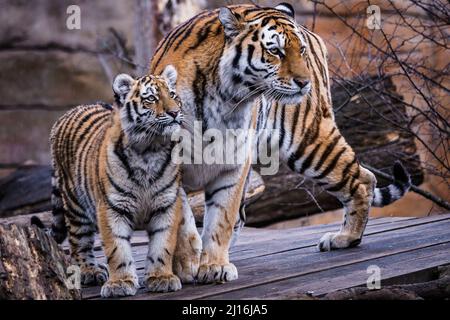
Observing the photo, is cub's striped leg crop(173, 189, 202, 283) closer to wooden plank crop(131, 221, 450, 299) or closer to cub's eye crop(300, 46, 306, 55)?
wooden plank crop(131, 221, 450, 299)

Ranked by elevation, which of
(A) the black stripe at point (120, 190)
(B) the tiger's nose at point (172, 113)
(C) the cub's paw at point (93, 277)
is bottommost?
(C) the cub's paw at point (93, 277)

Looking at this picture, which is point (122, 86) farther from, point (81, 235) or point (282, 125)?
point (282, 125)

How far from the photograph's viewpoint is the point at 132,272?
387cm

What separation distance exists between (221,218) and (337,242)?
3.55 feet

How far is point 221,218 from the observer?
4.27 m

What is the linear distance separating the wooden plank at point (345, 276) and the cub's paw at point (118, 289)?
0.36 metres

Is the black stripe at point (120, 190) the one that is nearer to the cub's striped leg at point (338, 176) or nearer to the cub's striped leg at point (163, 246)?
the cub's striped leg at point (163, 246)

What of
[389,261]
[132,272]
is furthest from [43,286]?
[389,261]

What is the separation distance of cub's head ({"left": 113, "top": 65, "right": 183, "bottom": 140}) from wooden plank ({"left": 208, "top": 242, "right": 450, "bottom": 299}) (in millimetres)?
769

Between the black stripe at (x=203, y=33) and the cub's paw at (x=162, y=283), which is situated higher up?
the black stripe at (x=203, y=33)

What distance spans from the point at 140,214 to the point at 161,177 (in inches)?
7.5

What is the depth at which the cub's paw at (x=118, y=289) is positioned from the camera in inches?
148

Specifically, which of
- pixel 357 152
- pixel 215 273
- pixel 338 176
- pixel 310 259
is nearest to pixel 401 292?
pixel 215 273

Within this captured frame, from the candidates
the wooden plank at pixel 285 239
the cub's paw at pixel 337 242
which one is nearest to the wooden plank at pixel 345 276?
the cub's paw at pixel 337 242
